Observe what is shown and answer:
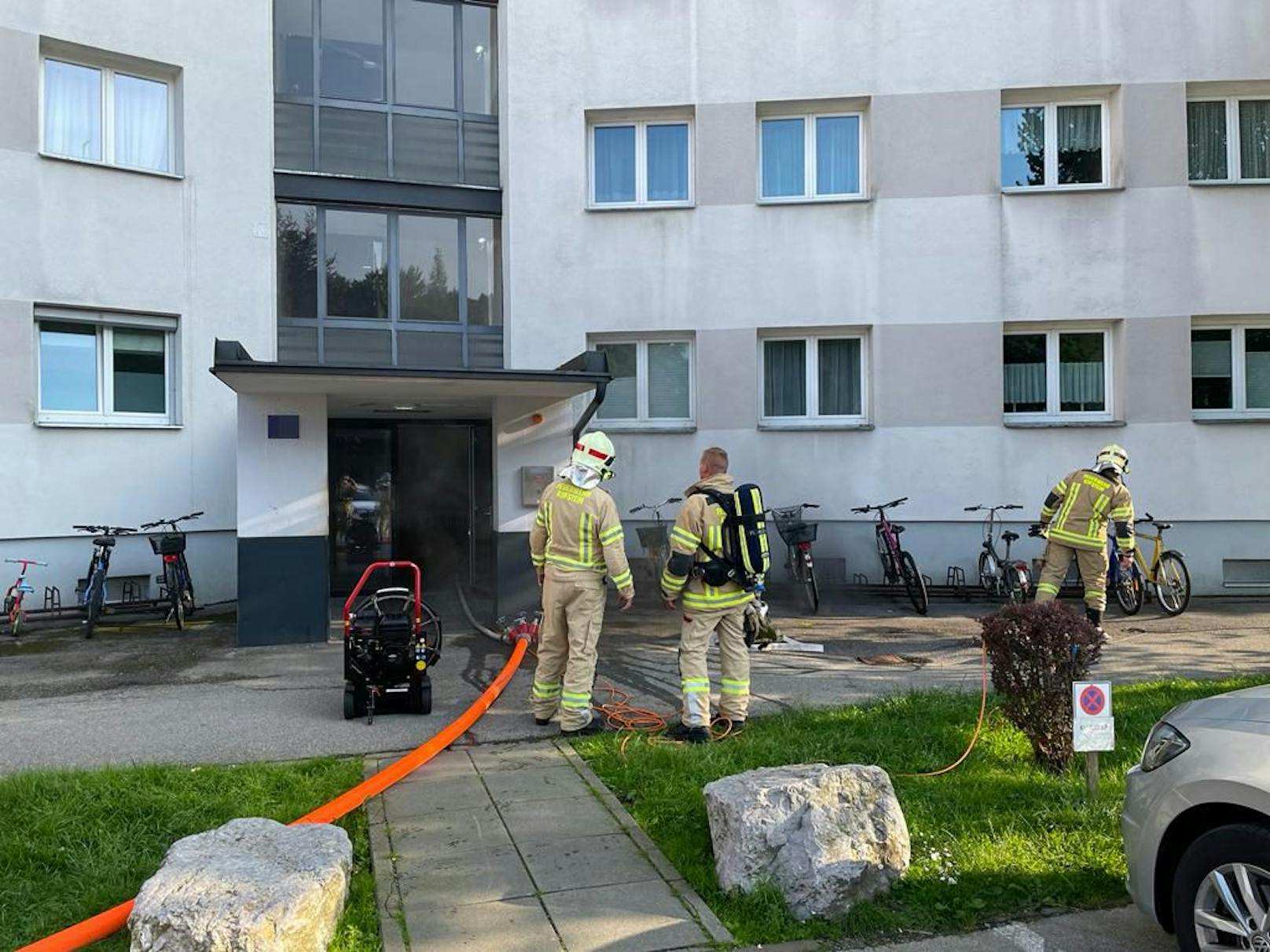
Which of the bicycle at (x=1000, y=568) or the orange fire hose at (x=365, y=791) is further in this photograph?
the bicycle at (x=1000, y=568)

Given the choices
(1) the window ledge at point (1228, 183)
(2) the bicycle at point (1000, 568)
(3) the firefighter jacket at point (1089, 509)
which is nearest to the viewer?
(3) the firefighter jacket at point (1089, 509)

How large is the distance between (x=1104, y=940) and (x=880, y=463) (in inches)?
389

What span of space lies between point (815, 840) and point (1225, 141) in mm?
13512

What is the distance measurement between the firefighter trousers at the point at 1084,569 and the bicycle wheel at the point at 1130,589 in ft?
7.68

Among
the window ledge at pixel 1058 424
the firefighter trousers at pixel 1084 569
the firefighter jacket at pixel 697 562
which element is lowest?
the firefighter trousers at pixel 1084 569

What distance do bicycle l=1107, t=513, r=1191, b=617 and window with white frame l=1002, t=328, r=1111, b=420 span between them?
2.31 meters


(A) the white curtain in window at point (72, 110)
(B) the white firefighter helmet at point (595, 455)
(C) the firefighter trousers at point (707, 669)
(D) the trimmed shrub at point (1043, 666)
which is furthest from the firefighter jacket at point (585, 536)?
(A) the white curtain in window at point (72, 110)

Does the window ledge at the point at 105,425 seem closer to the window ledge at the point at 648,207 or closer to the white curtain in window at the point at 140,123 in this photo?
the white curtain in window at the point at 140,123

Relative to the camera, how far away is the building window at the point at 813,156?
1360 cm

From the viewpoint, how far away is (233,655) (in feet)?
30.4

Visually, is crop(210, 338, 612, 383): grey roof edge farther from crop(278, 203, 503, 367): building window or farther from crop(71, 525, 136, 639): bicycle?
crop(278, 203, 503, 367): building window

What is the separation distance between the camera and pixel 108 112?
40.4 ft

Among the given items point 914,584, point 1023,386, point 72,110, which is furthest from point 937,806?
point 72,110

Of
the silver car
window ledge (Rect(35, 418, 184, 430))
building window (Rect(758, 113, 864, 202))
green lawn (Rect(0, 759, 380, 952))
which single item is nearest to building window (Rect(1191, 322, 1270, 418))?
building window (Rect(758, 113, 864, 202))
